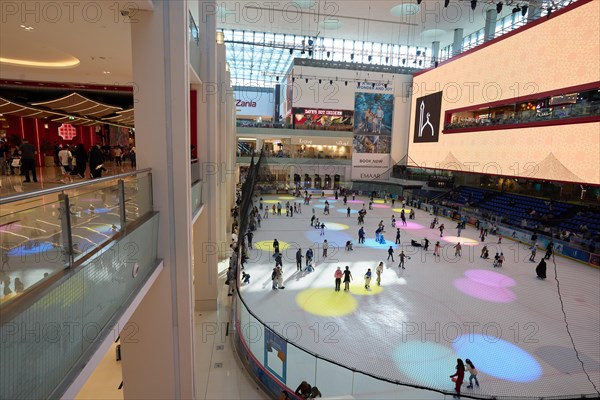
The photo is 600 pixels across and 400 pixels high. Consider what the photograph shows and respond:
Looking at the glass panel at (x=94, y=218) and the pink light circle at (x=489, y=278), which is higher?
the glass panel at (x=94, y=218)

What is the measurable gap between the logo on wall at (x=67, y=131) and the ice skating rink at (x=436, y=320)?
9757 millimetres

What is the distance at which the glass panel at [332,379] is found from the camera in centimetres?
621

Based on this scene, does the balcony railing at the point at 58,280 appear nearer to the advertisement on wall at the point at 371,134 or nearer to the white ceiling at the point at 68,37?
the white ceiling at the point at 68,37

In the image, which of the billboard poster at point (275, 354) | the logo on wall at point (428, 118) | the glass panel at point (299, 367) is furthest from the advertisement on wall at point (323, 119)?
the glass panel at point (299, 367)

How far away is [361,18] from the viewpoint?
29344 millimetres

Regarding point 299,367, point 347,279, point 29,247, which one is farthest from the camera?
point 347,279

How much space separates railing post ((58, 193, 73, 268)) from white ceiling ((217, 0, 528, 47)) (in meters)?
27.7

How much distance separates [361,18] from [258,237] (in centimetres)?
2180

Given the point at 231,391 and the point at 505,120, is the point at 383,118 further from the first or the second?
the point at 231,391

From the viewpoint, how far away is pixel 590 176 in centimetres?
1636

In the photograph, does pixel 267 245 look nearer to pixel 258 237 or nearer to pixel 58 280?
pixel 258 237

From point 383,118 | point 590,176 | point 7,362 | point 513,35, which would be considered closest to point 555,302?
point 590,176

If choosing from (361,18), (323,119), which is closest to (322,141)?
(323,119)

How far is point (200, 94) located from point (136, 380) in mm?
6950
